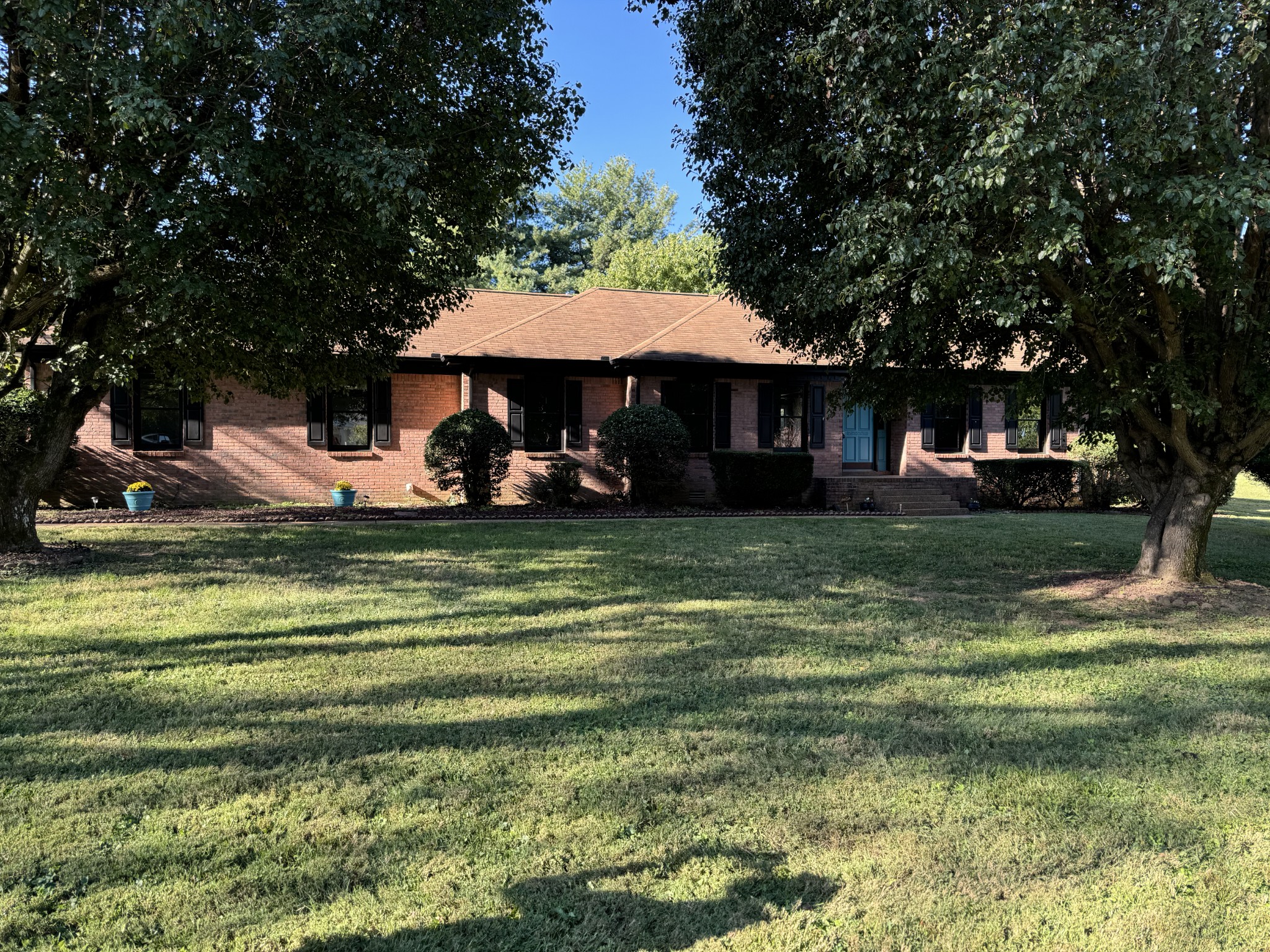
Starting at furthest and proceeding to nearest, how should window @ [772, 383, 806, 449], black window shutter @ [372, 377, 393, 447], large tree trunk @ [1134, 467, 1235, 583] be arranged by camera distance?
window @ [772, 383, 806, 449] → black window shutter @ [372, 377, 393, 447] → large tree trunk @ [1134, 467, 1235, 583]

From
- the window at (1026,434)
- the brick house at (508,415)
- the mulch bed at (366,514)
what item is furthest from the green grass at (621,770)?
the window at (1026,434)

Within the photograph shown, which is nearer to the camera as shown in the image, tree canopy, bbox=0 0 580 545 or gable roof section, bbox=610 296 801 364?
tree canopy, bbox=0 0 580 545

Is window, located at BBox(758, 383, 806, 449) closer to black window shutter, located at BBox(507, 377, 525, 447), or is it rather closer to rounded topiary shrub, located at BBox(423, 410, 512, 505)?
black window shutter, located at BBox(507, 377, 525, 447)

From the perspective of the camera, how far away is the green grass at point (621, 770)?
2.88 metres

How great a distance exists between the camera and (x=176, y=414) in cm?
1644

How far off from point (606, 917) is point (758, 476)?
589 inches

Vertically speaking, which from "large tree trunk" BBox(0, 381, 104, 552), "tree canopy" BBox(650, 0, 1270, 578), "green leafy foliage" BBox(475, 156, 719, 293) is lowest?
"large tree trunk" BBox(0, 381, 104, 552)

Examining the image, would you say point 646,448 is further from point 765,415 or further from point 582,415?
point 765,415

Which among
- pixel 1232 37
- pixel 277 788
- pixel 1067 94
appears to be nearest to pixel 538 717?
pixel 277 788

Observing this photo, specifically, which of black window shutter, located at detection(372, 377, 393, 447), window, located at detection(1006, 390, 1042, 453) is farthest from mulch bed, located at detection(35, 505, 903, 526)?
window, located at detection(1006, 390, 1042, 453)

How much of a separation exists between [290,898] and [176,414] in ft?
52.4

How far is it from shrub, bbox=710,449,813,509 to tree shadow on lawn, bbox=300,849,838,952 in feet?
47.3

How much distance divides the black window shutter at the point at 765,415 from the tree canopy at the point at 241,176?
30.3ft

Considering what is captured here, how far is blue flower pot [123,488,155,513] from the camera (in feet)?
48.1
